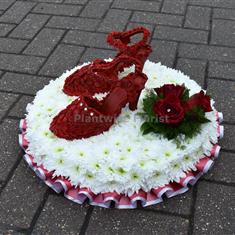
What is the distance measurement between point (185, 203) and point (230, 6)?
2468mm

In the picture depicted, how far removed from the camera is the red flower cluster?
213 centimetres

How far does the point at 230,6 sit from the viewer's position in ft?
13.1

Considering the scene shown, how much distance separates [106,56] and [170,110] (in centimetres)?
Answer: 130

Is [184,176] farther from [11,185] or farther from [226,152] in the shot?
[11,185]

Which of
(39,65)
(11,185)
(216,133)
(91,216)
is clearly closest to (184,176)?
(216,133)

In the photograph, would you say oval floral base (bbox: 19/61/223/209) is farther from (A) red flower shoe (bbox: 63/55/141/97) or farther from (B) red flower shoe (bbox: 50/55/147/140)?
(A) red flower shoe (bbox: 63/55/141/97)

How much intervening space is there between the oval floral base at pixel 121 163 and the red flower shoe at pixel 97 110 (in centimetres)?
4

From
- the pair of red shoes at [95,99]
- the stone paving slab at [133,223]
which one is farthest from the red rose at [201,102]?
the stone paving slab at [133,223]

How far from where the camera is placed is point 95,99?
7.40ft

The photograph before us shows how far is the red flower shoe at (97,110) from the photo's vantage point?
2172 mm

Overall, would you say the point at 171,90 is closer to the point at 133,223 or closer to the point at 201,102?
the point at 201,102

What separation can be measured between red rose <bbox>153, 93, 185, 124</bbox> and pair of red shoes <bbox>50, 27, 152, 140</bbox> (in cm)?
16

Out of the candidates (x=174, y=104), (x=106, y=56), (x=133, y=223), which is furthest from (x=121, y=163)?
(x=106, y=56)

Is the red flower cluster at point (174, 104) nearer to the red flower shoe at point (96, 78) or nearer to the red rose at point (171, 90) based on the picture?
the red rose at point (171, 90)
